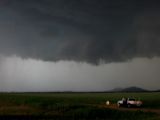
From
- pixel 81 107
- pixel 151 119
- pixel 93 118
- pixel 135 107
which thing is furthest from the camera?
pixel 135 107

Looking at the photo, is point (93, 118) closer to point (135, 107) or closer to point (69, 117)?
point (69, 117)

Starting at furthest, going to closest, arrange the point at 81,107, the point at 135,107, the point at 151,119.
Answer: the point at 135,107, the point at 81,107, the point at 151,119

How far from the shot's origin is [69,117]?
8488cm

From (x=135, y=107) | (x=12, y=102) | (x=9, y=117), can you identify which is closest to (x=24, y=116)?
(x=9, y=117)

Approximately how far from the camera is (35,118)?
82.6 meters

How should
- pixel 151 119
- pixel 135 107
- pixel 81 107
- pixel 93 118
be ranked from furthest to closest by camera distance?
pixel 135 107, pixel 81 107, pixel 93 118, pixel 151 119

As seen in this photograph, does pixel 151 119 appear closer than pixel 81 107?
Yes

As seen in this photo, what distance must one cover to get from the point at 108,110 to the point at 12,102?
27568 mm

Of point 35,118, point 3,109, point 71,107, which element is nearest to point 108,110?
point 71,107

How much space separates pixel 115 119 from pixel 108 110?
539cm

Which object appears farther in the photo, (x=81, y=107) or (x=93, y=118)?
(x=81, y=107)

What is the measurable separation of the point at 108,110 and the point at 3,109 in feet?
73.9

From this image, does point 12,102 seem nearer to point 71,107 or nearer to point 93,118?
point 71,107

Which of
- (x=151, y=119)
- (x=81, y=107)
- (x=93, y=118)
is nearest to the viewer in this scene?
(x=151, y=119)
